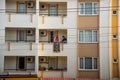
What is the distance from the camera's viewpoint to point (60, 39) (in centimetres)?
3909

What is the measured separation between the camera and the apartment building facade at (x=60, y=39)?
37.6m

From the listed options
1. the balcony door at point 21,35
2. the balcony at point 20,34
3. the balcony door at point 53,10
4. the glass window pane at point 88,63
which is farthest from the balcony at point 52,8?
the glass window pane at point 88,63

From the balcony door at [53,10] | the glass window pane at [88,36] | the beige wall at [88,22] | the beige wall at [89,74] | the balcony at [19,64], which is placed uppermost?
the balcony door at [53,10]

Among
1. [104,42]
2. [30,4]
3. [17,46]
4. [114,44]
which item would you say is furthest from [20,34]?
[114,44]

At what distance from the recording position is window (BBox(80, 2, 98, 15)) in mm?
38562

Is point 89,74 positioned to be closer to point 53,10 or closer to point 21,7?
point 53,10

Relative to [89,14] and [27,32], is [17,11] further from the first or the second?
[89,14]

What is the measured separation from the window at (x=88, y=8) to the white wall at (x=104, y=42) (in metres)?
0.62

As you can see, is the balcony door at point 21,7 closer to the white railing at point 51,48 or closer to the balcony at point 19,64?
the white railing at point 51,48

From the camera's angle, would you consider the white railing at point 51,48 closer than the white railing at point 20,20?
No

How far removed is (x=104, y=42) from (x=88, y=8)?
3636 millimetres

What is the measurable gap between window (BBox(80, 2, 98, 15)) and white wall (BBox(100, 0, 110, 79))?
24.6 inches

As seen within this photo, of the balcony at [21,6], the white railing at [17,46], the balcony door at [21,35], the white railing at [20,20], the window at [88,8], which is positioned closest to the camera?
the white railing at [17,46]

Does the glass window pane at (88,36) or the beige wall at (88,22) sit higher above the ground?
the beige wall at (88,22)
